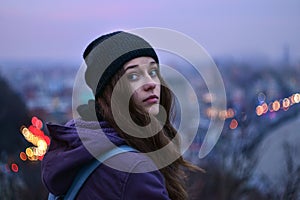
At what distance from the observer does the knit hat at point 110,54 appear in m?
1.60

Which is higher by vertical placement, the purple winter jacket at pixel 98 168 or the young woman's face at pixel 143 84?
the young woman's face at pixel 143 84

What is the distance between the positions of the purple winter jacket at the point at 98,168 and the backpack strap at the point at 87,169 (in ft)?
0.04

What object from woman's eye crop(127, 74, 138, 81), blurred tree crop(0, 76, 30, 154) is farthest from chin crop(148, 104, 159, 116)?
blurred tree crop(0, 76, 30, 154)

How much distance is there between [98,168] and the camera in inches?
55.0

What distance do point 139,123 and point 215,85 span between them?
0.55 m

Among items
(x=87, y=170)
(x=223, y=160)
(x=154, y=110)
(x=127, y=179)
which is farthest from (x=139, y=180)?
(x=223, y=160)

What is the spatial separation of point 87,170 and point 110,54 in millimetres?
412

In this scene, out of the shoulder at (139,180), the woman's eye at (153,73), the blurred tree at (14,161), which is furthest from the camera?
the blurred tree at (14,161)

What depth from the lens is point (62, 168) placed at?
1452mm

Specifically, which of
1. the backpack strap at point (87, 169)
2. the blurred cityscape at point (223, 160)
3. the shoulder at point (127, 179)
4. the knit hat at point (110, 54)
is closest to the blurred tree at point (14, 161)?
the blurred cityscape at point (223, 160)

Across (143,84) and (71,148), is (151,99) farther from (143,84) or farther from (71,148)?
(71,148)

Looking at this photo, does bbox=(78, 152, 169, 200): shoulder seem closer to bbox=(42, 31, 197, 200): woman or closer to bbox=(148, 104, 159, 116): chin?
bbox=(42, 31, 197, 200): woman

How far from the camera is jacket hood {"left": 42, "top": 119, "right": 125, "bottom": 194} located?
142cm

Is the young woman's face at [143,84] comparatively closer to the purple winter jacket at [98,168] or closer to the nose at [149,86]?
the nose at [149,86]
